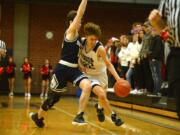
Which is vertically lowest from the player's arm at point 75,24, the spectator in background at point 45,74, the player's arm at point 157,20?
the spectator in background at point 45,74

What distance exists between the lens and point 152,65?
32.3ft

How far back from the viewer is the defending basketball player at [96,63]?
6547 millimetres

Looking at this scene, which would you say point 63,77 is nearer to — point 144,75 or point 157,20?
point 157,20

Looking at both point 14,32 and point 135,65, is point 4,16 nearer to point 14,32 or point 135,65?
point 14,32

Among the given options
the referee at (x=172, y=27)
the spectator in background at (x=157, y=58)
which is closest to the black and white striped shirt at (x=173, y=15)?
the referee at (x=172, y=27)

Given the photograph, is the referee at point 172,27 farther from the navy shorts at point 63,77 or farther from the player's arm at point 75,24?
the navy shorts at point 63,77

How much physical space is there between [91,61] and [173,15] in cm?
411

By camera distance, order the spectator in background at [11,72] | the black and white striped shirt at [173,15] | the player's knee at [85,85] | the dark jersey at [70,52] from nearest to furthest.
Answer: the black and white striped shirt at [173,15] → the player's knee at [85,85] → the dark jersey at [70,52] → the spectator in background at [11,72]

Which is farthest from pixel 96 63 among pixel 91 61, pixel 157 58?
pixel 157 58

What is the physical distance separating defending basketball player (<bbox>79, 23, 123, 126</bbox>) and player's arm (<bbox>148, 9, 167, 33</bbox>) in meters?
3.46

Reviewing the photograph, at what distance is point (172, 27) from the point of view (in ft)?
9.73

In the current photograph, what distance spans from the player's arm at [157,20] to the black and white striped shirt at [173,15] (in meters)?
0.04

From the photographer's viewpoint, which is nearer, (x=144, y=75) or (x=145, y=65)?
(x=145, y=65)

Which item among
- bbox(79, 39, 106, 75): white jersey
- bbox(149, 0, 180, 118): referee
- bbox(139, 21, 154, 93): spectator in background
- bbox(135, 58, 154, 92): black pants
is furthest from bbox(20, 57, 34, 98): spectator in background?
bbox(149, 0, 180, 118): referee
